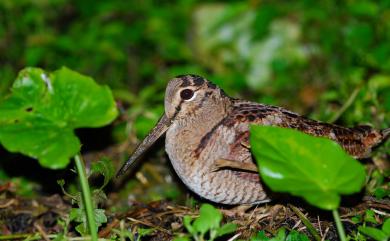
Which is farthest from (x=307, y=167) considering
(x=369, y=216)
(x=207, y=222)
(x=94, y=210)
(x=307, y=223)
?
(x=94, y=210)

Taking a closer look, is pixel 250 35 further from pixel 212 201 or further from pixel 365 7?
pixel 212 201

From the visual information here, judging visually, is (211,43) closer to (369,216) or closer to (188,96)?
(188,96)

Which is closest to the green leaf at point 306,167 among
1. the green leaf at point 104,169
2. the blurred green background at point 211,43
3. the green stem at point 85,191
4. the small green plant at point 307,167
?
the small green plant at point 307,167

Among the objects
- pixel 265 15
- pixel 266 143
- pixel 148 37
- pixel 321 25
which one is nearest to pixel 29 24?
pixel 148 37

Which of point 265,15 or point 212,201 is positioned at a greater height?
point 265,15

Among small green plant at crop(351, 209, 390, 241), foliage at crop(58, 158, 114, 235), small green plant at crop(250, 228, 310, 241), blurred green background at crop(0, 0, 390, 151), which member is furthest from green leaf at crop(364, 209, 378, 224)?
blurred green background at crop(0, 0, 390, 151)

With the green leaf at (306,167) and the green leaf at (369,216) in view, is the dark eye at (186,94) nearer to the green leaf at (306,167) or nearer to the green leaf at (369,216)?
the green leaf at (306,167)
